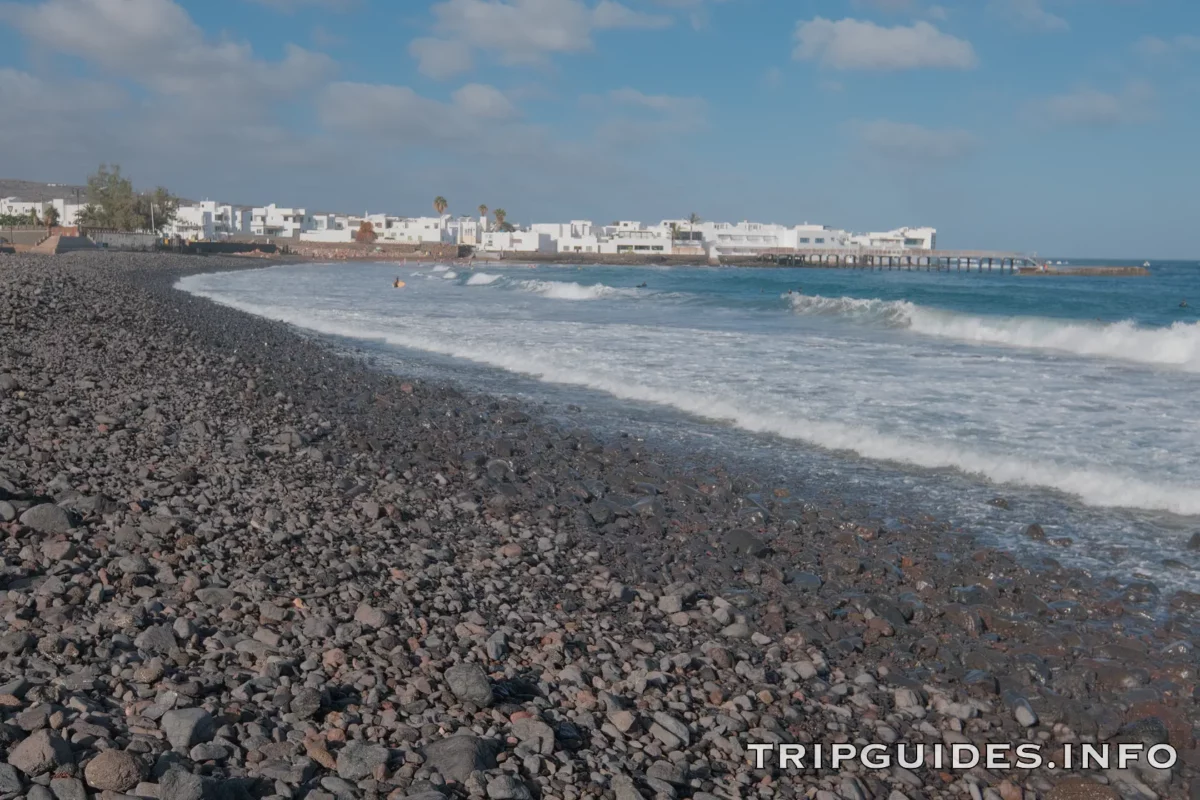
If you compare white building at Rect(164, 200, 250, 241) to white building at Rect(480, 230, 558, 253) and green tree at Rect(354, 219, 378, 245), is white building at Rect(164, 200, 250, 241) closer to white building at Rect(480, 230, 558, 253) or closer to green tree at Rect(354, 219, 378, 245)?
green tree at Rect(354, 219, 378, 245)

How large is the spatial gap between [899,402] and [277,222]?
134107mm

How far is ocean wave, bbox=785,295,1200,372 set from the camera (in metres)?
17.1

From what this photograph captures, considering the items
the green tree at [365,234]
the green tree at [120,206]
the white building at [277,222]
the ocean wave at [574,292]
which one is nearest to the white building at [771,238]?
the green tree at [365,234]

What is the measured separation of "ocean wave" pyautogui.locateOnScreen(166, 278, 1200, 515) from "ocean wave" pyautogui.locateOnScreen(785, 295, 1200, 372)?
Result: 9.83m

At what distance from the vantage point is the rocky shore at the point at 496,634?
9.36 ft

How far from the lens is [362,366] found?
1262 centimetres

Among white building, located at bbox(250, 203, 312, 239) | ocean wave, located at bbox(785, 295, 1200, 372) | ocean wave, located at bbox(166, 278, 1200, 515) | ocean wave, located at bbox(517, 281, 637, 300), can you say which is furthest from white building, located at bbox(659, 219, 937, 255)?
ocean wave, located at bbox(166, 278, 1200, 515)

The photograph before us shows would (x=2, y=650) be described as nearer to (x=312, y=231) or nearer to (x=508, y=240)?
(x=508, y=240)

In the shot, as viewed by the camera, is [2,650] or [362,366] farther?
[362,366]

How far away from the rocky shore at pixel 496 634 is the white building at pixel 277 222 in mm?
131154

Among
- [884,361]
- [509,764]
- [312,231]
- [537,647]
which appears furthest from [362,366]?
[312,231]

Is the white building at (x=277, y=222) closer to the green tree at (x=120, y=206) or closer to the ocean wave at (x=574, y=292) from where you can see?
the green tree at (x=120, y=206)

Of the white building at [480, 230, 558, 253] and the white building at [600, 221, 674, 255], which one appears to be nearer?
the white building at [480, 230, 558, 253]

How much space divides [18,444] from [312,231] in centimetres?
13545
